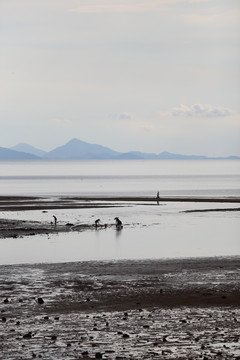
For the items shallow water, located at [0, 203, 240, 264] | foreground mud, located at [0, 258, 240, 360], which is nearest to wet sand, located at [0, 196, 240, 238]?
shallow water, located at [0, 203, 240, 264]

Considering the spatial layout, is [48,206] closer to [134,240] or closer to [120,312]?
[134,240]

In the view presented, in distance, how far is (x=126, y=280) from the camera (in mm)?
28312

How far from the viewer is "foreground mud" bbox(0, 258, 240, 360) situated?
17641 millimetres

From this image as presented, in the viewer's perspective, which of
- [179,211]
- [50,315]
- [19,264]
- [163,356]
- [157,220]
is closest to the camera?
[163,356]

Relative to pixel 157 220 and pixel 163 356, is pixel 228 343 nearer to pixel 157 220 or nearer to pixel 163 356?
pixel 163 356

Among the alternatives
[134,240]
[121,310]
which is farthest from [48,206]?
[121,310]

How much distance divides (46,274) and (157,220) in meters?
32.2

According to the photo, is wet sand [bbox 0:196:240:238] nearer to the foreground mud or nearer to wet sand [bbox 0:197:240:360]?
wet sand [bbox 0:197:240:360]

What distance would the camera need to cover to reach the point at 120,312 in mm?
22031

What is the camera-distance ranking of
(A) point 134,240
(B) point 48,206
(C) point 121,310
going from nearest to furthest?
(C) point 121,310, (A) point 134,240, (B) point 48,206

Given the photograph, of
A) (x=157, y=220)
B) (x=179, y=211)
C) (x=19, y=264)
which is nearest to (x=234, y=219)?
(x=157, y=220)

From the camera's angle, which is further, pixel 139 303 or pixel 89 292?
pixel 89 292

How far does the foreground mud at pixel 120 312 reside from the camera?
17.6 m

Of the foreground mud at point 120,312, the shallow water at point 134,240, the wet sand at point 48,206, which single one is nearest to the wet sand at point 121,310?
the foreground mud at point 120,312
